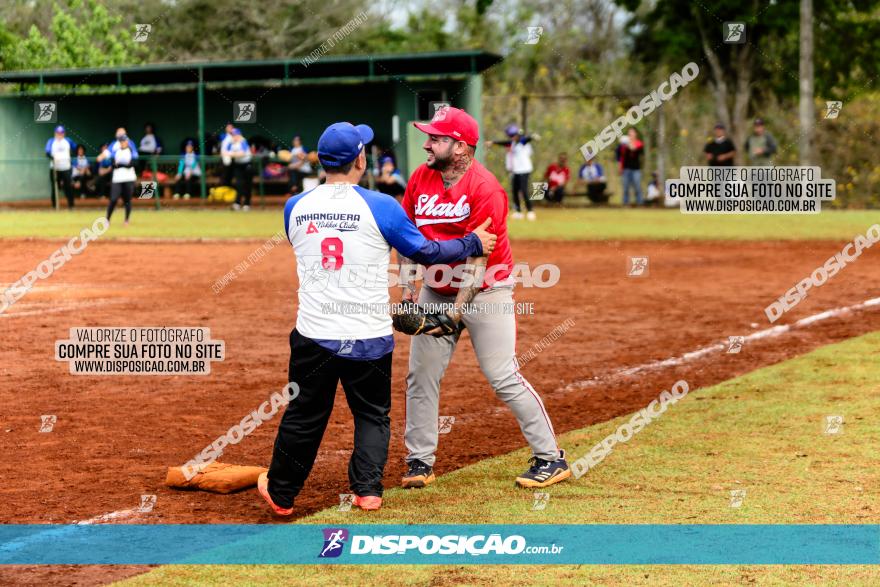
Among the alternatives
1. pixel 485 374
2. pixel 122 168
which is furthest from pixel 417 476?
pixel 122 168

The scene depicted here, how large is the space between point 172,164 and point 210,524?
3132cm

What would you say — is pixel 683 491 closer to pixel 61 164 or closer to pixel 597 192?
pixel 597 192

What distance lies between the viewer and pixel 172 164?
36344 mm

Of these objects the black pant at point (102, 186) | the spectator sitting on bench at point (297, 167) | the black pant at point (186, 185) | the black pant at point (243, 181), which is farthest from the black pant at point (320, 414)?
the black pant at point (102, 186)

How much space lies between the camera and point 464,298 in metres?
6.62

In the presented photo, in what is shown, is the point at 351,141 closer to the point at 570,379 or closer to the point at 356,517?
the point at 356,517

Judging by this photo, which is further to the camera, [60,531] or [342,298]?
[342,298]

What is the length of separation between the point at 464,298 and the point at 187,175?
28984mm

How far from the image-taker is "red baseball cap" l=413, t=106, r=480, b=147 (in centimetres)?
647

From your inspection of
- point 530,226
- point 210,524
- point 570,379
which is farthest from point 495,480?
point 530,226

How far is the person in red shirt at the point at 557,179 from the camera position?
31719 millimetres

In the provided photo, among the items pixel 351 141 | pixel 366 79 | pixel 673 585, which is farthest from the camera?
pixel 366 79

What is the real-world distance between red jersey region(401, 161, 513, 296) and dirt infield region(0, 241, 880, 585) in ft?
4.23

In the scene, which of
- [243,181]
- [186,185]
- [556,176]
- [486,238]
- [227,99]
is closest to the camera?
[486,238]
